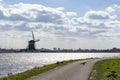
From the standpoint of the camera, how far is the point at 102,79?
32.9m

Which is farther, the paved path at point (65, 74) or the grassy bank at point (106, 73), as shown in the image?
the grassy bank at point (106, 73)

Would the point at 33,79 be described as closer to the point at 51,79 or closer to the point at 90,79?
the point at 51,79

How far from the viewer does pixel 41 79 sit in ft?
106

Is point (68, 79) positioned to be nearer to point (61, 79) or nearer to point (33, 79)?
point (61, 79)

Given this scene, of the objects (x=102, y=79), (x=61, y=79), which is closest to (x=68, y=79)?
(x=61, y=79)

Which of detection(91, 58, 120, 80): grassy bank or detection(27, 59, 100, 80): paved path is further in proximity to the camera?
detection(91, 58, 120, 80): grassy bank

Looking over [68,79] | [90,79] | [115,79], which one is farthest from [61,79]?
[115,79]

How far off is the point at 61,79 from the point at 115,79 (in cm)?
537

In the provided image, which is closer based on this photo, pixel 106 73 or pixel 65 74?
pixel 65 74

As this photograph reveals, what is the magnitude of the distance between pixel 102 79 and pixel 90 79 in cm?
117

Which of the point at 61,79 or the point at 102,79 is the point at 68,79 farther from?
the point at 102,79

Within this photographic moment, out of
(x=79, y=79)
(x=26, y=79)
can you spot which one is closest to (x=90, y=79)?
(x=79, y=79)

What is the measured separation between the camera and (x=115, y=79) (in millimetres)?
33281

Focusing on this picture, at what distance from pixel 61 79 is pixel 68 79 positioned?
2.50ft
